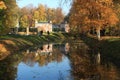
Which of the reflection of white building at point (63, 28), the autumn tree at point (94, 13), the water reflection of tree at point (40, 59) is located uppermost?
the autumn tree at point (94, 13)

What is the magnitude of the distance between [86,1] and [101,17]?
12.9 ft

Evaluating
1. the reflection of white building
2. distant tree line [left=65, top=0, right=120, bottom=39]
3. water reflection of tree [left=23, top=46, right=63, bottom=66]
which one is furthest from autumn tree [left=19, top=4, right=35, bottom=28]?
water reflection of tree [left=23, top=46, right=63, bottom=66]

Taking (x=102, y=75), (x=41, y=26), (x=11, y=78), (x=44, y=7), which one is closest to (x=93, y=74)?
(x=102, y=75)

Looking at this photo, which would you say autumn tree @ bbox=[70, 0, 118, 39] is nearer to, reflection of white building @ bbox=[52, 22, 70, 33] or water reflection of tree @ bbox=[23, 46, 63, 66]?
water reflection of tree @ bbox=[23, 46, 63, 66]

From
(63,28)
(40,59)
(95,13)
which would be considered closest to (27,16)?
(63,28)

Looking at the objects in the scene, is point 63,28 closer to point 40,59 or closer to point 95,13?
point 95,13

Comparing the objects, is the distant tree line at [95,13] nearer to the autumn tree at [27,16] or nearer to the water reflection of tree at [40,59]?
the water reflection of tree at [40,59]

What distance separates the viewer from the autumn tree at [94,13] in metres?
54.4

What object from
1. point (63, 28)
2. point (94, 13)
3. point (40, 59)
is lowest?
point (40, 59)

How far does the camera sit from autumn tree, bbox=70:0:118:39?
5441cm

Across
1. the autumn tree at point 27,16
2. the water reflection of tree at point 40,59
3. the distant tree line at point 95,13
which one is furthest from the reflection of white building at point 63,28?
the water reflection of tree at point 40,59

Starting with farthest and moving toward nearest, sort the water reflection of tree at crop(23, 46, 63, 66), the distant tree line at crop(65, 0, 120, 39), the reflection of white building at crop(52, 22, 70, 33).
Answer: the reflection of white building at crop(52, 22, 70, 33)
the distant tree line at crop(65, 0, 120, 39)
the water reflection of tree at crop(23, 46, 63, 66)

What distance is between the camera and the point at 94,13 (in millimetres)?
56656

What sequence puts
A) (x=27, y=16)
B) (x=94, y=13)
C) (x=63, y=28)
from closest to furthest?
1. (x=94, y=13)
2. (x=27, y=16)
3. (x=63, y=28)
